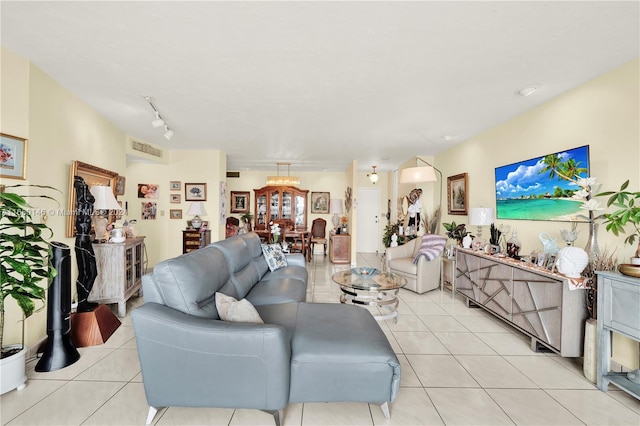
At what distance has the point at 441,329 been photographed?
287 cm

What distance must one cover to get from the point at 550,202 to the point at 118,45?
390 cm

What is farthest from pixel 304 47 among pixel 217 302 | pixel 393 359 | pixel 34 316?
pixel 34 316

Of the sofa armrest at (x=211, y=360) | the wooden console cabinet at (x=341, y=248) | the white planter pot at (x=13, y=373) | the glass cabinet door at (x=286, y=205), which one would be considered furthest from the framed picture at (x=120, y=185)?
the wooden console cabinet at (x=341, y=248)

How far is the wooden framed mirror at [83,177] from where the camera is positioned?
9.23 feet

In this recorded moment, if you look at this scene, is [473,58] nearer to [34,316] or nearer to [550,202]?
[550,202]

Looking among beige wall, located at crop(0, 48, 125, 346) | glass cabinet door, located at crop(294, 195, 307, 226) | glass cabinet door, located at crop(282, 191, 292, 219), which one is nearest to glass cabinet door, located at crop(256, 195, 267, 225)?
glass cabinet door, located at crop(282, 191, 292, 219)

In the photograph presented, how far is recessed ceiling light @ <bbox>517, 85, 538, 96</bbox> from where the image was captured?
8.32ft

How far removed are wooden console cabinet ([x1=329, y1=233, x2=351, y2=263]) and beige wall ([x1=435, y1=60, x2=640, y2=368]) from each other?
10.2ft

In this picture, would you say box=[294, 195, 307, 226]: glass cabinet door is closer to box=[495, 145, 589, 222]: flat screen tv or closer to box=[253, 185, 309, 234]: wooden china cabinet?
box=[253, 185, 309, 234]: wooden china cabinet

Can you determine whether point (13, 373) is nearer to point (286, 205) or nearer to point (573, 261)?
point (573, 261)

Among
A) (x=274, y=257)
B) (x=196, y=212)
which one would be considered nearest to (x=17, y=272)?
(x=274, y=257)

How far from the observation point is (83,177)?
304cm

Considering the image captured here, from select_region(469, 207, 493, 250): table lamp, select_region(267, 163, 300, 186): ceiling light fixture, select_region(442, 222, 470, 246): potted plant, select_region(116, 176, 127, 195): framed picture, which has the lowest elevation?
select_region(442, 222, 470, 246): potted plant

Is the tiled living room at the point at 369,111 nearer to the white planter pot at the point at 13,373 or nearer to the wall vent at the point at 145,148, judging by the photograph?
the white planter pot at the point at 13,373
